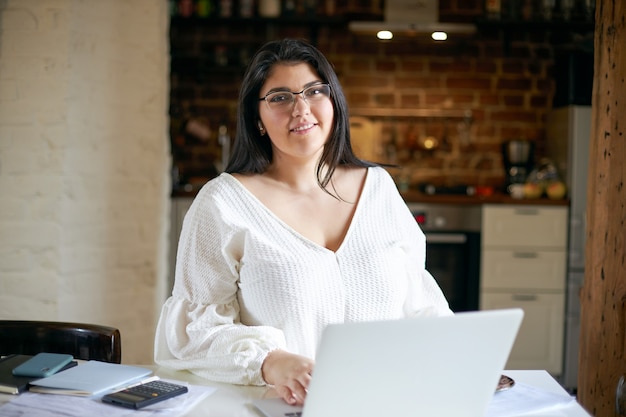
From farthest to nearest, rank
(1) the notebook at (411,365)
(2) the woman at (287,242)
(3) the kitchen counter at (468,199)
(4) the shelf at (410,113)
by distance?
(4) the shelf at (410,113) → (3) the kitchen counter at (468,199) → (2) the woman at (287,242) → (1) the notebook at (411,365)

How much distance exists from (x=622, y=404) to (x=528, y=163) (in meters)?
3.21

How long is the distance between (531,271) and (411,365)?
329cm

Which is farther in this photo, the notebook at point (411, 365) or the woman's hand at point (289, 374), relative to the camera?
the woman's hand at point (289, 374)

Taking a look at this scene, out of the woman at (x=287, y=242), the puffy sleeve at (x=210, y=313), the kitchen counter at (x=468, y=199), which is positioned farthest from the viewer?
the kitchen counter at (x=468, y=199)

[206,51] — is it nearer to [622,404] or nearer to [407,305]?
[407,305]

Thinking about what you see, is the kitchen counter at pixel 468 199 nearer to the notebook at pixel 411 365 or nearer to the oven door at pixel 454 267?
the oven door at pixel 454 267

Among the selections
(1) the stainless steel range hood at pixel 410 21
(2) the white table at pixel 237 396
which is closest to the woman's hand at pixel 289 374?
(2) the white table at pixel 237 396

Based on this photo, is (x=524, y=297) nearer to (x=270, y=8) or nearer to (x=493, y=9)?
(x=493, y=9)

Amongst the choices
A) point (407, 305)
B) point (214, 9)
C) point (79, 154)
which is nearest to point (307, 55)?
point (407, 305)

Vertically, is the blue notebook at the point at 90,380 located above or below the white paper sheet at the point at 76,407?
above

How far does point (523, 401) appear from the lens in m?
1.27

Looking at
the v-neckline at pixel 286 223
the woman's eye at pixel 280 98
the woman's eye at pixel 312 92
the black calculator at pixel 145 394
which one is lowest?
the black calculator at pixel 145 394

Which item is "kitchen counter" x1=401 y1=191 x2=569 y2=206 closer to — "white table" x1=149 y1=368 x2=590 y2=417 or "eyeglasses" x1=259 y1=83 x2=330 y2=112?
"eyeglasses" x1=259 y1=83 x2=330 y2=112

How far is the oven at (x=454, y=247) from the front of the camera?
4.20m
